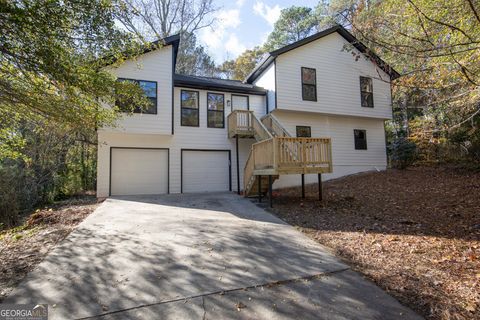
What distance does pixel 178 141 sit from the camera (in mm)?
11477

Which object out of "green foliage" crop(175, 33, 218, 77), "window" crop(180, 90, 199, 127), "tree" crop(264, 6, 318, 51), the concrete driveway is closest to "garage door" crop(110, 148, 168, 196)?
"window" crop(180, 90, 199, 127)

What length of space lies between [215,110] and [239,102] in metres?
1.31

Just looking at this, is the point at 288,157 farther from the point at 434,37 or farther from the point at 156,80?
the point at 156,80

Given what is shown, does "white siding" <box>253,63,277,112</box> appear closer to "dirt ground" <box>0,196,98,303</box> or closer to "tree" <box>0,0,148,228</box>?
"tree" <box>0,0,148,228</box>

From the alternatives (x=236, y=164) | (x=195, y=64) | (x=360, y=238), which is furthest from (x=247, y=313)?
(x=195, y=64)

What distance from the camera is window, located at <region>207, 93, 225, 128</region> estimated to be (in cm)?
1202

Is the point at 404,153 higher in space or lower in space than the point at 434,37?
lower

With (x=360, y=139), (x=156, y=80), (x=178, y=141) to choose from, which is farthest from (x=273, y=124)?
(x=360, y=139)

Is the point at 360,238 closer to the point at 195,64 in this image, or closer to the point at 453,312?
the point at 453,312

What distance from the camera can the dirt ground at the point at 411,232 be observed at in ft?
9.65

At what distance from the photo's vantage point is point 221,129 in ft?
39.8

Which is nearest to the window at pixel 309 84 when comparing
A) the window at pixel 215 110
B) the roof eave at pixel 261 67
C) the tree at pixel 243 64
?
the roof eave at pixel 261 67

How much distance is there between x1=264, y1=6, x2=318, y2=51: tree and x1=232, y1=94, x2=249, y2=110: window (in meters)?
12.7

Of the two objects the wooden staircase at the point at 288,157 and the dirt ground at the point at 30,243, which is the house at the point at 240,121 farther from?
the dirt ground at the point at 30,243
